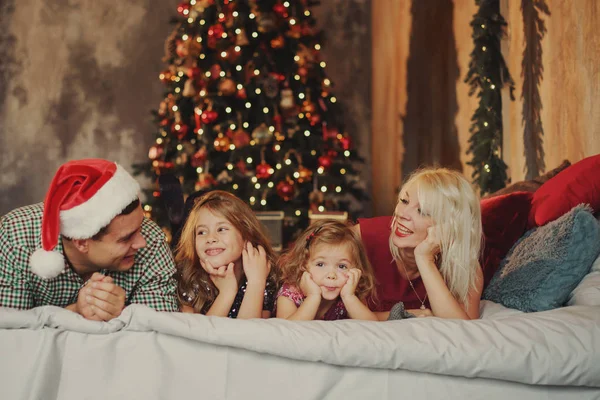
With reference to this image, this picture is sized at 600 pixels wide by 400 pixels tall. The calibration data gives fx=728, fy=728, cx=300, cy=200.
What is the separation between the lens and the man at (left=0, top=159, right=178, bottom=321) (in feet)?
6.06

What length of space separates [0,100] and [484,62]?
4717mm

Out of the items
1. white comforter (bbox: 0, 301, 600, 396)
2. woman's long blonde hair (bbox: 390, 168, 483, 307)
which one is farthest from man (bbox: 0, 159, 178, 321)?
woman's long blonde hair (bbox: 390, 168, 483, 307)

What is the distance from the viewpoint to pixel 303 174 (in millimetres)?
5473

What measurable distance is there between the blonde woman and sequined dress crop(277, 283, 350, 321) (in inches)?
4.9

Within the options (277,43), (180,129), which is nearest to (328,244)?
(277,43)

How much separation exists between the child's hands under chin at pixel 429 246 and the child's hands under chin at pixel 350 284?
202 millimetres

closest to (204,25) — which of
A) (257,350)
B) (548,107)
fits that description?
(548,107)

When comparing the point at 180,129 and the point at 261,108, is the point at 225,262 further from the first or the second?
the point at 180,129

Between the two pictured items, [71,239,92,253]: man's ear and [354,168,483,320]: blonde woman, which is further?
[354,168,483,320]: blonde woman

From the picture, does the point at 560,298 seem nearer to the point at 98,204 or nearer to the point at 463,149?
the point at 98,204

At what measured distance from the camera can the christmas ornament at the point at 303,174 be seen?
5473 millimetres

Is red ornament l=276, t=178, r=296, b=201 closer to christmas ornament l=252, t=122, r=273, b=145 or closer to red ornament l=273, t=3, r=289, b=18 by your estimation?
christmas ornament l=252, t=122, r=273, b=145

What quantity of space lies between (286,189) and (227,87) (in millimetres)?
890

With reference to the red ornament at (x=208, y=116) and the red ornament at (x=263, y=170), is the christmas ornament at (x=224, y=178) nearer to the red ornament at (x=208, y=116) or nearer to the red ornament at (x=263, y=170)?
the red ornament at (x=263, y=170)
